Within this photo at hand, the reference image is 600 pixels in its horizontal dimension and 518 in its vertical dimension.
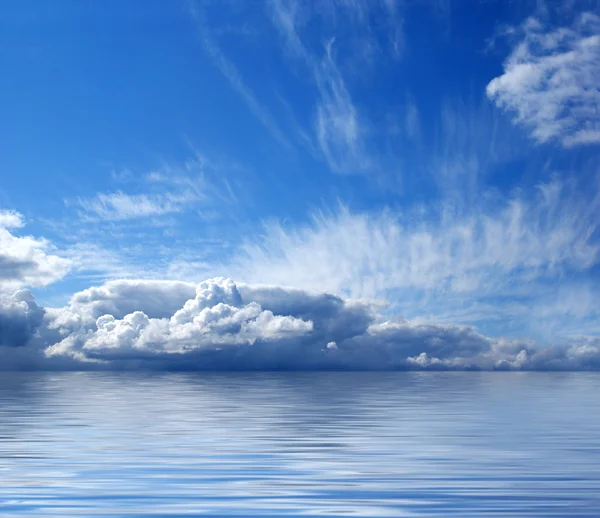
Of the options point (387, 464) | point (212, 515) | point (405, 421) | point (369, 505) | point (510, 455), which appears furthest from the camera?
point (405, 421)

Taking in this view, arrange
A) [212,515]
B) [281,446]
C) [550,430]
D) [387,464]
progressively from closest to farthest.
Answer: [212,515] → [387,464] → [281,446] → [550,430]

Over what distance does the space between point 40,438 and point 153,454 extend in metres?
10.5

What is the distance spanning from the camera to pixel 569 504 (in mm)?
22562

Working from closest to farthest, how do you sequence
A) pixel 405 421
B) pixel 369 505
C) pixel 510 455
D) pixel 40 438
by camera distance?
1. pixel 369 505
2. pixel 510 455
3. pixel 40 438
4. pixel 405 421

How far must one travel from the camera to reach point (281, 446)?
3681cm

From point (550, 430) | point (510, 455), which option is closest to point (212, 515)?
point (510, 455)

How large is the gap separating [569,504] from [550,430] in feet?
78.5

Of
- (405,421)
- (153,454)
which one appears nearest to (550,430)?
(405,421)

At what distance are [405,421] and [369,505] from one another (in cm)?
3065

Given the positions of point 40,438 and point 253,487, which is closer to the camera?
point 253,487

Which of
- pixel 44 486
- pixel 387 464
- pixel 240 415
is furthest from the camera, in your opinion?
pixel 240 415

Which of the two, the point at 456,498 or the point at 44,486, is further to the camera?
the point at 44,486

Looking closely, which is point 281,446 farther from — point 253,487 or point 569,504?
point 569,504

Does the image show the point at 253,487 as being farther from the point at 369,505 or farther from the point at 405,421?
the point at 405,421
